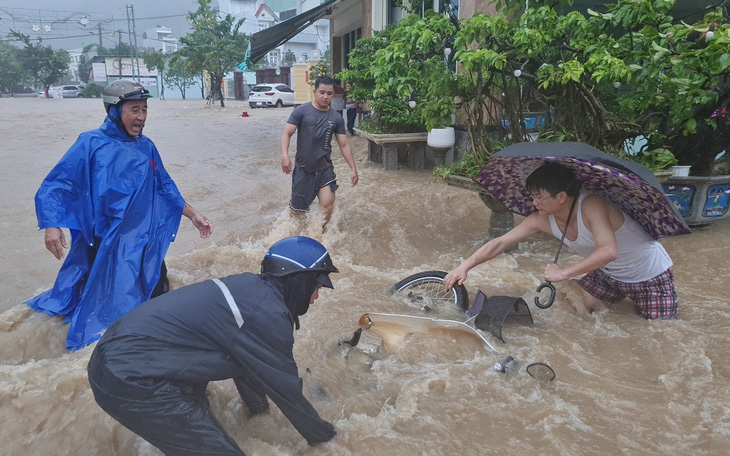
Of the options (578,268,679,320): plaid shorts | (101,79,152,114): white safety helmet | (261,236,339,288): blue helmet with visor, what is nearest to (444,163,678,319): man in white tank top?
(578,268,679,320): plaid shorts

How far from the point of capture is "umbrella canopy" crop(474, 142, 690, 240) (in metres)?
3.23

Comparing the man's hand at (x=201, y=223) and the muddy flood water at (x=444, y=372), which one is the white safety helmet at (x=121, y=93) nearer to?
the man's hand at (x=201, y=223)

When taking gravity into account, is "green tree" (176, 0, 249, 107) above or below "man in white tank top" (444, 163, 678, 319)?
above

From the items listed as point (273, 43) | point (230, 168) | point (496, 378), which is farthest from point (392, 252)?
point (273, 43)

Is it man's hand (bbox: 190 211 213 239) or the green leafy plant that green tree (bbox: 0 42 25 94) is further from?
the green leafy plant

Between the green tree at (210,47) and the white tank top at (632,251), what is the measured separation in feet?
110

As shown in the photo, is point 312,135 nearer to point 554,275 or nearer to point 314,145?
point 314,145

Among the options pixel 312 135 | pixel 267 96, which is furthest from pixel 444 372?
pixel 267 96

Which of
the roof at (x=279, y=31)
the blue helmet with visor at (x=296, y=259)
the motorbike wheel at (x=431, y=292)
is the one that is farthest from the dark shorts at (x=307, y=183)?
the roof at (x=279, y=31)

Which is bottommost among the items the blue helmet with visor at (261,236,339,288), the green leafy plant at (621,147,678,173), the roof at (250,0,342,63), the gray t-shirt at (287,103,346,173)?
the blue helmet with visor at (261,236,339,288)

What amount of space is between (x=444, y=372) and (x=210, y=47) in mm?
36124

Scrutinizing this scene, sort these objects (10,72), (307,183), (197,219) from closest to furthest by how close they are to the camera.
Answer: (197,219) → (307,183) → (10,72)

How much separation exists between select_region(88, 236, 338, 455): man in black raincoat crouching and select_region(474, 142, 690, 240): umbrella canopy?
1856mm

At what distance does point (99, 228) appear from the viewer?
11.7 ft
